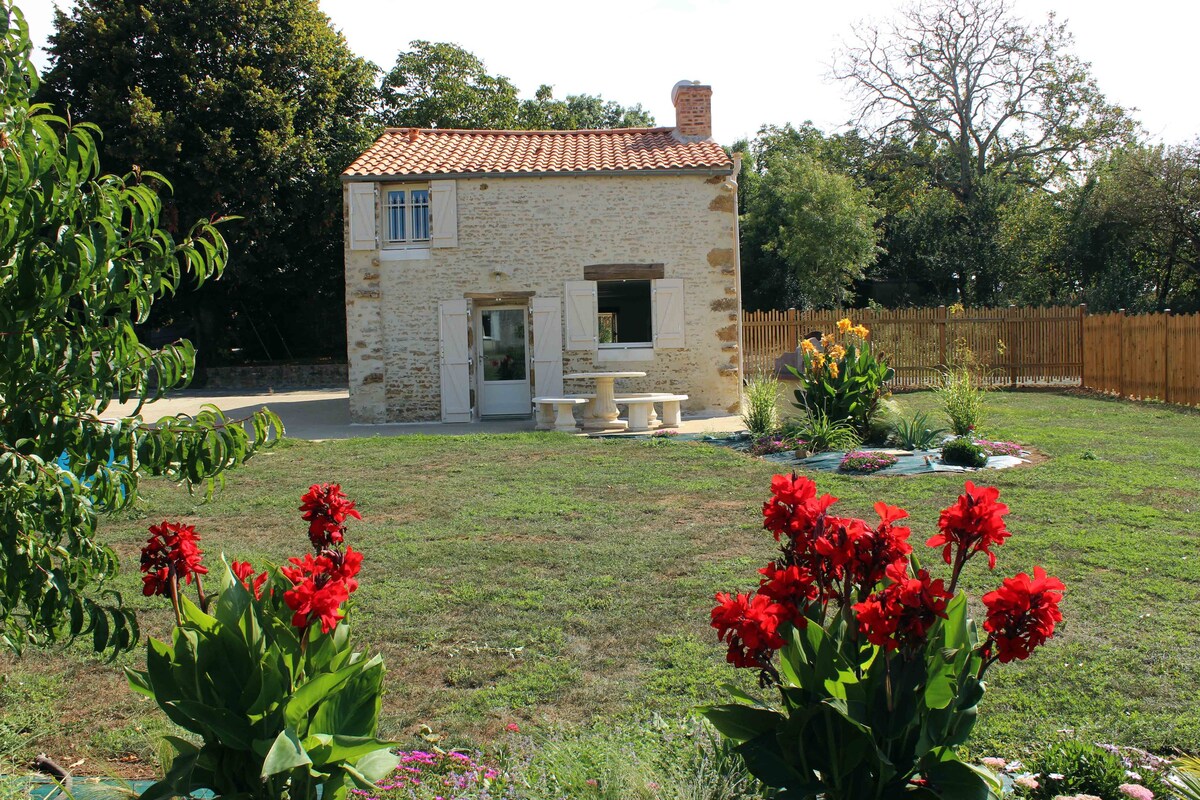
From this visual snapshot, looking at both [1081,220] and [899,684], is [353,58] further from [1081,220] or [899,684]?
[899,684]

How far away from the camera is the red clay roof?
17391 mm

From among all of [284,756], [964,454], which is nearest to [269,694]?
[284,756]

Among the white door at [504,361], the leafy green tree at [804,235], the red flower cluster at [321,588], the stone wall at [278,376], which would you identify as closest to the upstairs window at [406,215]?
the white door at [504,361]

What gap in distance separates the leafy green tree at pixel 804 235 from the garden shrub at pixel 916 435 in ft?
65.7

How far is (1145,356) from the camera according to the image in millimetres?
18359

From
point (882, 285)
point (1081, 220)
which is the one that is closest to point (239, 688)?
point (1081, 220)

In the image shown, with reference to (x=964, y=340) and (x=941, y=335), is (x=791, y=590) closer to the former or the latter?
(x=964, y=340)

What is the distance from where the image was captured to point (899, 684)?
263 centimetres

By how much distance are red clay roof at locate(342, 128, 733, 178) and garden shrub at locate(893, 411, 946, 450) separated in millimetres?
6988

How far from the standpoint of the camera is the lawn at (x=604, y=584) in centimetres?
413

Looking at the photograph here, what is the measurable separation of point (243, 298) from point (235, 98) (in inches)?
254

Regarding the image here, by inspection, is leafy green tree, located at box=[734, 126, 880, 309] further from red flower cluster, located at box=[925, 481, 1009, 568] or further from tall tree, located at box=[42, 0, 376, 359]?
red flower cluster, located at box=[925, 481, 1009, 568]

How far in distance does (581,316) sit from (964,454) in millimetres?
8327

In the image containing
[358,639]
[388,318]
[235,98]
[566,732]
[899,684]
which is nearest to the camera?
[899,684]
